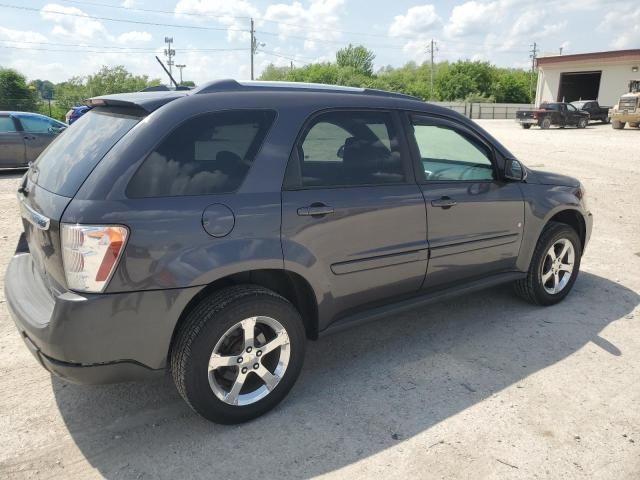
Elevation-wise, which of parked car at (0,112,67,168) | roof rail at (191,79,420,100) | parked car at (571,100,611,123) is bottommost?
parked car at (0,112,67,168)

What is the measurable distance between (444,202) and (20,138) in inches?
442

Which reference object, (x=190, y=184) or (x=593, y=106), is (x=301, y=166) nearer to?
(x=190, y=184)

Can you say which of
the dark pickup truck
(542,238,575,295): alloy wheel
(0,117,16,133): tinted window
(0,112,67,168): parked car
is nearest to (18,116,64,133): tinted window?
(0,112,67,168): parked car

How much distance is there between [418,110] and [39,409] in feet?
9.79

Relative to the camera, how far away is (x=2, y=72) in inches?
1673

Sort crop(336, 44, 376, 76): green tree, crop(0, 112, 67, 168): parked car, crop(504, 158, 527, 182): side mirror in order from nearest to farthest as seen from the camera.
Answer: crop(504, 158, 527, 182): side mirror, crop(0, 112, 67, 168): parked car, crop(336, 44, 376, 76): green tree

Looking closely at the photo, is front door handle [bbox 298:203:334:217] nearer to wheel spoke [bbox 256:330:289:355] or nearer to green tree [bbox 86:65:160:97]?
wheel spoke [bbox 256:330:289:355]

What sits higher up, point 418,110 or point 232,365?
point 418,110

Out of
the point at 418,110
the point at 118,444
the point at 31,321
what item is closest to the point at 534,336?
the point at 418,110

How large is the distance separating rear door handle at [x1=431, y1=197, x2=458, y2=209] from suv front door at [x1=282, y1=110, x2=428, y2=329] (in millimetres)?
138

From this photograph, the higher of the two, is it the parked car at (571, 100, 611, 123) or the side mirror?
the parked car at (571, 100, 611, 123)

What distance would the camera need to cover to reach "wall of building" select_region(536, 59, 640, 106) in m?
37.5

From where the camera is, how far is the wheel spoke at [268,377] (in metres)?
2.91

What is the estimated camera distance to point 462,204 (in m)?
3.71
